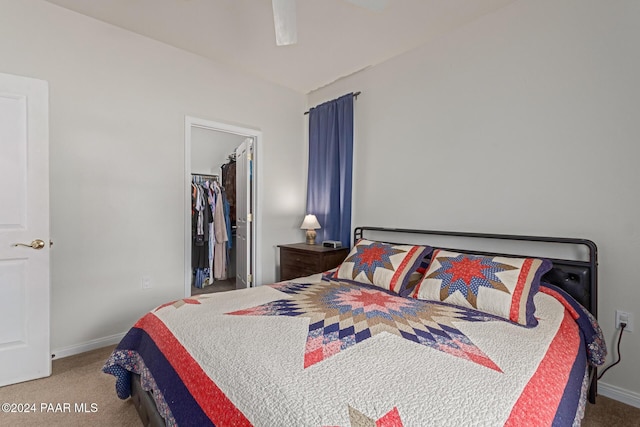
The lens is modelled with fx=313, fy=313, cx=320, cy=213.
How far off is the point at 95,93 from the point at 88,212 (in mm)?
931

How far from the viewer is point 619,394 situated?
1828mm

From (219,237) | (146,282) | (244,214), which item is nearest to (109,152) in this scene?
(146,282)

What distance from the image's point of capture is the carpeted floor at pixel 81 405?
1661 mm

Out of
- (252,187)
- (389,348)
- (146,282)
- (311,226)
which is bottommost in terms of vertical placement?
(146,282)

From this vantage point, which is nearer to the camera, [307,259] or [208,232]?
[307,259]

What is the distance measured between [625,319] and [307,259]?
229cm

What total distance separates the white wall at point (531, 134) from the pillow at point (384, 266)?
1.77 feet

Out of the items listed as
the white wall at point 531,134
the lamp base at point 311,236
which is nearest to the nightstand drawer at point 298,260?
the lamp base at point 311,236

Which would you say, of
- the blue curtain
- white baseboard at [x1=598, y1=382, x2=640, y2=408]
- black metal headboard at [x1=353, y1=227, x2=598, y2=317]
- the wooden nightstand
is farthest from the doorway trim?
white baseboard at [x1=598, y1=382, x2=640, y2=408]

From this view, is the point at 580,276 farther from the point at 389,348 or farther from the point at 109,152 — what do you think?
the point at 109,152

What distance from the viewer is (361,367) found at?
3.39ft

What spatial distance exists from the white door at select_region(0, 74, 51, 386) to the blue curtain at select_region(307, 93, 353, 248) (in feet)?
7.71

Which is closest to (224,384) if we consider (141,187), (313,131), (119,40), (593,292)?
(593,292)

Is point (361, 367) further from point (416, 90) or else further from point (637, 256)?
point (416, 90)
